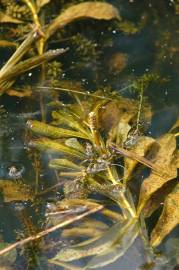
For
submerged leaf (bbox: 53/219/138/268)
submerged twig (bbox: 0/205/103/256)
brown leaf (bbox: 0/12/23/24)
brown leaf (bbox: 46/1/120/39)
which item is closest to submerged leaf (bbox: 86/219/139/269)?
submerged leaf (bbox: 53/219/138/268)

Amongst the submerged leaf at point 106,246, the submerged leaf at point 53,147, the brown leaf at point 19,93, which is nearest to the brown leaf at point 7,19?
the brown leaf at point 19,93

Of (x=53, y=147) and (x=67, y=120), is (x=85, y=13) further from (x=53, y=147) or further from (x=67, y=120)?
(x=53, y=147)

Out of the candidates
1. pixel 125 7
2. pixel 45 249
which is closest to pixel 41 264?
pixel 45 249

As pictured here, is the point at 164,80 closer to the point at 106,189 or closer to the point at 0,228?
the point at 106,189

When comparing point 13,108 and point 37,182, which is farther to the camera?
point 13,108

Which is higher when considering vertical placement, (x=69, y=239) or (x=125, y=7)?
(x=125, y=7)

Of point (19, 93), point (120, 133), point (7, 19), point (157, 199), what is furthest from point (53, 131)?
point (7, 19)

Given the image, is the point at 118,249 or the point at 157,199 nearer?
the point at 118,249

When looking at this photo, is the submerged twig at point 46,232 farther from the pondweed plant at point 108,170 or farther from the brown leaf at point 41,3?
the brown leaf at point 41,3
